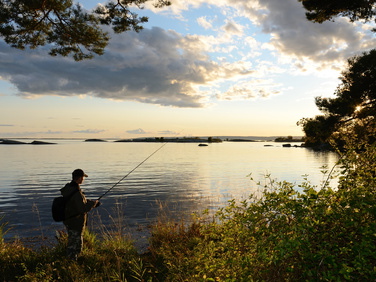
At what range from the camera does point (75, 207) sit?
7.54 m

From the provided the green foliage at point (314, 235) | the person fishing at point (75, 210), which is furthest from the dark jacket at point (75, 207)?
the green foliage at point (314, 235)

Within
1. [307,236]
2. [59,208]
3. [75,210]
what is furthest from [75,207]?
[307,236]

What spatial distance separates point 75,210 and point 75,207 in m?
0.08

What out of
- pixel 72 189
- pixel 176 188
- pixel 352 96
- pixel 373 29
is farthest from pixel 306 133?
pixel 72 189

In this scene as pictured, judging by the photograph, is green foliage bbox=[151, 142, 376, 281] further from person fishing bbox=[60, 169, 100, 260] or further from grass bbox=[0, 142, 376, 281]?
person fishing bbox=[60, 169, 100, 260]

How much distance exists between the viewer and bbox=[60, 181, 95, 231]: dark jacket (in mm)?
7523

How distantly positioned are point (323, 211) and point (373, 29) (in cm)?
1528

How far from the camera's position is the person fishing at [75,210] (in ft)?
24.7

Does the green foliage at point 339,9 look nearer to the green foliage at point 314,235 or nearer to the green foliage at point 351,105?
the green foliage at point 351,105

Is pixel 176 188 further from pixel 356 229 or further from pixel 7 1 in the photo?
pixel 356 229

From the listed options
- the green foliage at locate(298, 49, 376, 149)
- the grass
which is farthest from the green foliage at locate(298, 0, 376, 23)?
the grass

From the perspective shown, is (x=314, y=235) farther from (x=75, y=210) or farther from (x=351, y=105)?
(x=351, y=105)

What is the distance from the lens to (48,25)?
44.3 ft

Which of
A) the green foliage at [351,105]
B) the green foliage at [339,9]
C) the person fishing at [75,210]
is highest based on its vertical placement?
the green foliage at [339,9]
